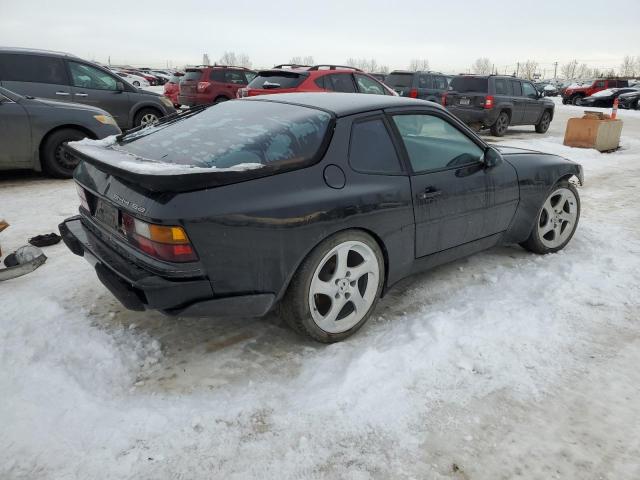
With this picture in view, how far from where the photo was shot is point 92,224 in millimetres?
2959

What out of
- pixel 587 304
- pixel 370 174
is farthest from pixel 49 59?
pixel 587 304

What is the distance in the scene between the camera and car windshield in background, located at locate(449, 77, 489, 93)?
512 inches

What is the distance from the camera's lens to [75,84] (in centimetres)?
Result: 834

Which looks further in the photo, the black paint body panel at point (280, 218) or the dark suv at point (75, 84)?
the dark suv at point (75, 84)

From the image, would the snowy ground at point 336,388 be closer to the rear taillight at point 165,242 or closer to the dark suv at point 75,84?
the rear taillight at point 165,242

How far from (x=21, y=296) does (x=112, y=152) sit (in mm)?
1228

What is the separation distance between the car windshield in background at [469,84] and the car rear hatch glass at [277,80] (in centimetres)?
594

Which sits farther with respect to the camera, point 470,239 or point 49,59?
point 49,59

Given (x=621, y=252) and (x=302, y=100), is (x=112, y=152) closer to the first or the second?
(x=302, y=100)

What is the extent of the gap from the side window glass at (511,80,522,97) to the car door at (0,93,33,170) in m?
12.1

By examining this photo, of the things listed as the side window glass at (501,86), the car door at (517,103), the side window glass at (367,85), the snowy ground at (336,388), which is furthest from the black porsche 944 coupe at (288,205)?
the car door at (517,103)

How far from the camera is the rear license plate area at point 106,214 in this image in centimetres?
264

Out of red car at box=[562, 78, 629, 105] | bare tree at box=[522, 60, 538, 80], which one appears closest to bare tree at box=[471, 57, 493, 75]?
bare tree at box=[522, 60, 538, 80]

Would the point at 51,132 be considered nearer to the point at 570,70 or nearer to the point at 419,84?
the point at 419,84
